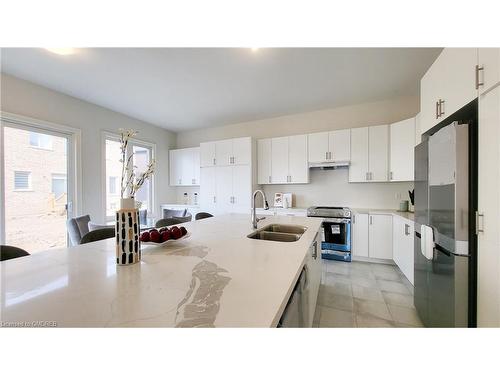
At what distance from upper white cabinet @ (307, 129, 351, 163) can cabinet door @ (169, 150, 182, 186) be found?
3.25 m

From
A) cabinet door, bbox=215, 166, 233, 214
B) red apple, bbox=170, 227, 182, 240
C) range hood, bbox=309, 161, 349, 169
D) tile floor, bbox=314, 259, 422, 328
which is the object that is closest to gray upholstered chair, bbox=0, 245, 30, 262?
red apple, bbox=170, 227, 182, 240

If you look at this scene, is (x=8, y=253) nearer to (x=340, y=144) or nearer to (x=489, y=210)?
(x=489, y=210)

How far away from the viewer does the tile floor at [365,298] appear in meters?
1.78

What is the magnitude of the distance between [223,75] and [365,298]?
3188mm

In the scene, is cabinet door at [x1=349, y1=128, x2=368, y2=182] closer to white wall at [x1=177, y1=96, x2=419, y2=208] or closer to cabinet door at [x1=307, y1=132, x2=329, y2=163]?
white wall at [x1=177, y1=96, x2=419, y2=208]

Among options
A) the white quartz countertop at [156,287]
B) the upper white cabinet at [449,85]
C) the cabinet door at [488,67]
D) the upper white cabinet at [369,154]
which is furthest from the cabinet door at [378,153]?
the white quartz countertop at [156,287]

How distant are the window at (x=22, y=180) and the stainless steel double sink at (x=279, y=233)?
3.26 meters

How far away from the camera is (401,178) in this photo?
10.0ft

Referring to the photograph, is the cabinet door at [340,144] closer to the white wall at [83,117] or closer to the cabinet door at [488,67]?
the cabinet door at [488,67]

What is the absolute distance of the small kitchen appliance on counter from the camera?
127 inches

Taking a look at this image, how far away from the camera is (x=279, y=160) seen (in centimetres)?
401
